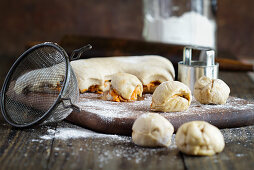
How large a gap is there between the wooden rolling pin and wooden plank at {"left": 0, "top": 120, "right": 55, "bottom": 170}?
805 mm

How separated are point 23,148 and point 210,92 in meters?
0.61

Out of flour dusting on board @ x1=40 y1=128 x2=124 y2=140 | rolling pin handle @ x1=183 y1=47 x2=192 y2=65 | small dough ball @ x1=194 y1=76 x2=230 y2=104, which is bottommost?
flour dusting on board @ x1=40 y1=128 x2=124 y2=140

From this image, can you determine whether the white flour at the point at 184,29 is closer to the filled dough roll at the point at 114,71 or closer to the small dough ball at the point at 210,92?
the filled dough roll at the point at 114,71

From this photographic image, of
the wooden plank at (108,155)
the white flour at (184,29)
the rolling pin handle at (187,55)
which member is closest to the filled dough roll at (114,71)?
the rolling pin handle at (187,55)

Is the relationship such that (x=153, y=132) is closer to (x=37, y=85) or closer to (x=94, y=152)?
(x=94, y=152)

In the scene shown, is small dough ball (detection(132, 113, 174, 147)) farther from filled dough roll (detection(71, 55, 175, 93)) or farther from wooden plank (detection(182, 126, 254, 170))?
filled dough roll (detection(71, 55, 175, 93))

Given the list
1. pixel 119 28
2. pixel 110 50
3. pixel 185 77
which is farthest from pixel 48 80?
pixel 119 28

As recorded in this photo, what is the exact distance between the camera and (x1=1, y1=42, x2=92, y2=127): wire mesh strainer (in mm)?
1264

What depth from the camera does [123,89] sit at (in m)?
1.42

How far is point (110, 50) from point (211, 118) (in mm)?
934

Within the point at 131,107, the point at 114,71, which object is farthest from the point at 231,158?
the point at 114,71

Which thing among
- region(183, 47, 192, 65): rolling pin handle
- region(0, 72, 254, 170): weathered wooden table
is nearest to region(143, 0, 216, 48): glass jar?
region(183, 47, 192, 65): rolling pin handle

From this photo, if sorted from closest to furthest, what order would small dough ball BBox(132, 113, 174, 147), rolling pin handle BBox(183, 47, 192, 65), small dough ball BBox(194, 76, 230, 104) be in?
small dough ball BBox(132, 113, 174, 147) → small dough ball BBox(194, 76, 230, 104) → rolling pin handle BBox(183, 47, 192, 65)

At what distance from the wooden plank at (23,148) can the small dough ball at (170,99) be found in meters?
0.33
